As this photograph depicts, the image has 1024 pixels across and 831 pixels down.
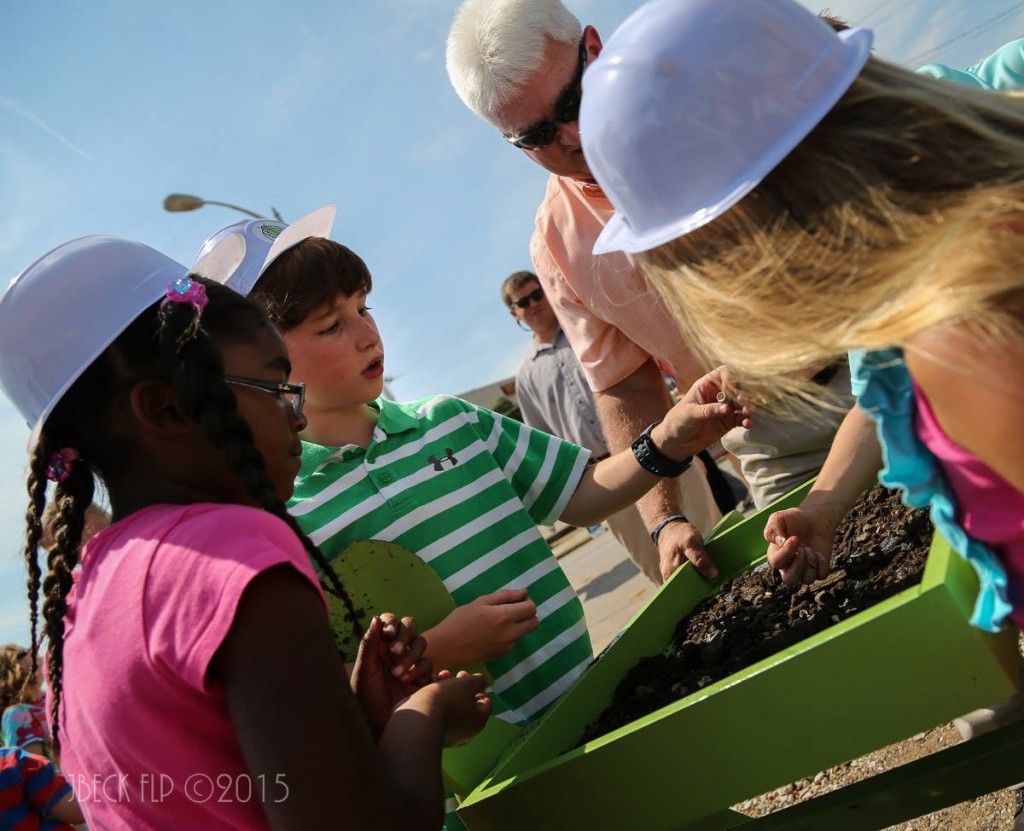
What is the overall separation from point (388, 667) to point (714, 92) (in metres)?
1.17

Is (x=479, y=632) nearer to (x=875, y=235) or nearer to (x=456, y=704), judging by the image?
(x=456, y=704)

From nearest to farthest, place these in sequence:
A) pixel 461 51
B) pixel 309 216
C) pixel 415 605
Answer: pixel 415 605 → pixel 309 216 → pixel 461 51

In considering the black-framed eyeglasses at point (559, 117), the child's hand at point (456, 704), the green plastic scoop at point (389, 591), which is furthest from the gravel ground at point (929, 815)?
the black-framed eyeglasses at point (559, 117)

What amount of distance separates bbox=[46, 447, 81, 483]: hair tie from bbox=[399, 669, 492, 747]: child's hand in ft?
2.46

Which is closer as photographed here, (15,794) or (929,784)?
(929,784)

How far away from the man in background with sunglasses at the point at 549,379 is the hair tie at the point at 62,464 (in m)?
3.77

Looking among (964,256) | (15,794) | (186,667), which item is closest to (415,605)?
(186,667)

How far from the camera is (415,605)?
225 cm

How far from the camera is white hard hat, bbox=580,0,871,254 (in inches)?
50.8

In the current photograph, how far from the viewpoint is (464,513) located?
2398 millimetres

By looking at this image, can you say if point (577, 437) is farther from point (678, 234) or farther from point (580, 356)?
point (678, 234)

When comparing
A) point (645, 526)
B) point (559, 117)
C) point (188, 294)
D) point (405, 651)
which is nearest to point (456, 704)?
point (405, 651)

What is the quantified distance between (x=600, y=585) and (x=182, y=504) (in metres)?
6.81

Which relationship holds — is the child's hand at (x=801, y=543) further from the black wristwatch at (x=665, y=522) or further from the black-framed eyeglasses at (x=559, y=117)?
the black-framed eyeglasses at (x=559, y=117)
